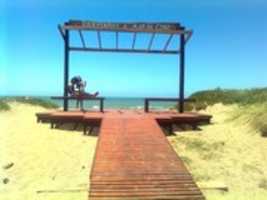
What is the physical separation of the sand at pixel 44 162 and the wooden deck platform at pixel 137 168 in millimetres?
591

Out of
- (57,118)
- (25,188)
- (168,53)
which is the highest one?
(168,53)

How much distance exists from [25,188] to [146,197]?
253cm

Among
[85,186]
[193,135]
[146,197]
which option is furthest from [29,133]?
[146,197]

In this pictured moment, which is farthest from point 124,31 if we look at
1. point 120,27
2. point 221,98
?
point 221,98

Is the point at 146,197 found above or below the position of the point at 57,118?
below

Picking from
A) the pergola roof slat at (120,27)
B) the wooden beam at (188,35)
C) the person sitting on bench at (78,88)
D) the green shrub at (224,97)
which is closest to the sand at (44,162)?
the person sitting on bench at (78,88)

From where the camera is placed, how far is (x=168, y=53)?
1535 centimetres

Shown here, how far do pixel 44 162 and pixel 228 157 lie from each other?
377cm

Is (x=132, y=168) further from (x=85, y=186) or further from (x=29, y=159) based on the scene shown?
(x=29, y=159)

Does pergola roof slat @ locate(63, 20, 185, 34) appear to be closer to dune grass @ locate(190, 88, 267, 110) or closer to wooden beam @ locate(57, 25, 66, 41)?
wooden beam @ locate(57, 25, 66, 41)

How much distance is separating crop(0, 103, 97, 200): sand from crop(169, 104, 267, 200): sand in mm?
2063

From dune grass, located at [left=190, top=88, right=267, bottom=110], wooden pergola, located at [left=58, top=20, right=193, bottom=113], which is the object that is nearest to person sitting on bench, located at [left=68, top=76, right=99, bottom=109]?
wooden pergola, located at [left=58, top=20, right=193, bottom=113]

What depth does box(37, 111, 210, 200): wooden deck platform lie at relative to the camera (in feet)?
20.3

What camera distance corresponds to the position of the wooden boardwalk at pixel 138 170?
6.17m
